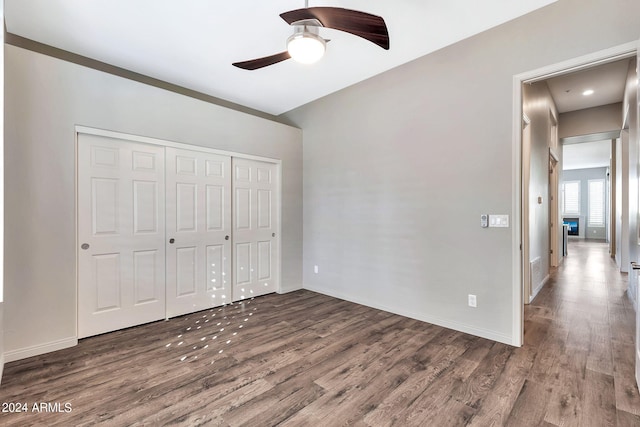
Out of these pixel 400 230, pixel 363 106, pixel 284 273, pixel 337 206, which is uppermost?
pixel 363 106

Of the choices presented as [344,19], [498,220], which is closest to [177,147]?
[344,19]

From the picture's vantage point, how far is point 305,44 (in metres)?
1.97

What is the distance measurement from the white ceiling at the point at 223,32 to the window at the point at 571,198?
1262 centimetres

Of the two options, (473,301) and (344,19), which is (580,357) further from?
(344,19)

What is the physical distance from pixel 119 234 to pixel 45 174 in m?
0.77

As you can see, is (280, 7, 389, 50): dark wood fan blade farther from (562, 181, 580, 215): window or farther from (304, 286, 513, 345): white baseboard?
(562, 181, 580, 215): window

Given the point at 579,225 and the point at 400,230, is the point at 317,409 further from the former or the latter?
the point at 579,225

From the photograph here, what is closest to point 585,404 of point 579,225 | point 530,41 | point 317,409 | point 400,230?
point 317,409

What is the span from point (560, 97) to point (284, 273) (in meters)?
5.48

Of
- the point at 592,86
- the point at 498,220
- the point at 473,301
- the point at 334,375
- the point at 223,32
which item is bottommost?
the point at 334,375

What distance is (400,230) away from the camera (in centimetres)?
333

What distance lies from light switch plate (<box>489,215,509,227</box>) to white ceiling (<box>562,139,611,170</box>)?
7.04 meters

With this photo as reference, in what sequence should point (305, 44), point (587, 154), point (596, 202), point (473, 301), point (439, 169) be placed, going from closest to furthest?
point (305, 44), point (473, 301), point (439, 169), point (587, 154), point (596, 202)

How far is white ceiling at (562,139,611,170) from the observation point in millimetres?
7750
